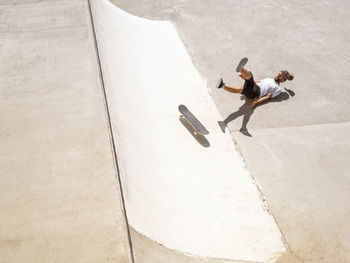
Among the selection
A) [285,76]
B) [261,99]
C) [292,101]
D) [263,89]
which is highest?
[285,76]

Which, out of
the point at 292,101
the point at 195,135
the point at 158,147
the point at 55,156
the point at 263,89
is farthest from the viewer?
the point at 292,101

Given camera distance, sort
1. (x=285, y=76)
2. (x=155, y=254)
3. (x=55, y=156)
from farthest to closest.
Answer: (x=285, y=76) < (x=55, y=156) < (x=155, y=254)

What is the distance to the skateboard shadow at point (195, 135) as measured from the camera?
5.10 meters

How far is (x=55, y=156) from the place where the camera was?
12.1ft

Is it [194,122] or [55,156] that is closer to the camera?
[55,156]

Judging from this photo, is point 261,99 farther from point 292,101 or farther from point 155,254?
point 155,254

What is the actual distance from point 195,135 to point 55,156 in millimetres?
2595

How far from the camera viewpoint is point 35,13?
6.98 meters

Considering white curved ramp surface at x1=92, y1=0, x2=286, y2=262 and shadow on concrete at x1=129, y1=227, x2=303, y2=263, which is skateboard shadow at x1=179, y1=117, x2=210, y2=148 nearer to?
white curved ramp surface at x1=92, y1=0, x2=286, y2=262

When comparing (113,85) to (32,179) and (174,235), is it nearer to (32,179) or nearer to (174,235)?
(32,179)

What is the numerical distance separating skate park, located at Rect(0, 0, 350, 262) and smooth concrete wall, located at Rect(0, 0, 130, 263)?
0.06 feet

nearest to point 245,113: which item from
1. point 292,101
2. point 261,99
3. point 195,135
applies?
point 261,99

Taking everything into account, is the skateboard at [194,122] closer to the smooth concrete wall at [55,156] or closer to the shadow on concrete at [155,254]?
the smooth concrete wall at [55,156]

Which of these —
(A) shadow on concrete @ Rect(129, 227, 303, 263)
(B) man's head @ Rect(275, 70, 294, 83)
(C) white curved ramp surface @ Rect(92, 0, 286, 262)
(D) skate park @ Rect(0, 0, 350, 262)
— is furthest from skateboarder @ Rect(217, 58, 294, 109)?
(A) shadow on concrete @ Rect(129, 227, 303, 263)
